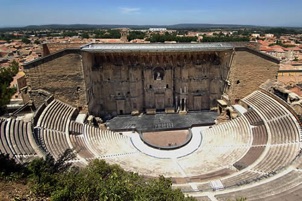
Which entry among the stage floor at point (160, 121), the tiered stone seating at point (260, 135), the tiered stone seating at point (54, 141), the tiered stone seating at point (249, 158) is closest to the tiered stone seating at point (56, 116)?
the tiered stone seating at point (54, 141)

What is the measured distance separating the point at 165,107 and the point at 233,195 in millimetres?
22069

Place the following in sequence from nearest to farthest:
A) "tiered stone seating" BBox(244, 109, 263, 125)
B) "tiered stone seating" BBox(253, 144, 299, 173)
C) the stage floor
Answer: "tiered stone seating" BBox(253, 144, 299, 173) → "tiered stone seating" BBox(244, 109, 263, 125) → the stage floor

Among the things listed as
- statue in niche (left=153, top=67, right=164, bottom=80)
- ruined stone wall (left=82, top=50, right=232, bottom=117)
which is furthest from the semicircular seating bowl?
statue in niche (left=153, top=67, right=164, bottom=80)

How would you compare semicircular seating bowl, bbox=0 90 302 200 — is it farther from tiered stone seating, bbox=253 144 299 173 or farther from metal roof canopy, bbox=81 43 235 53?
metal roof canopy, bbox=81 43 235 53

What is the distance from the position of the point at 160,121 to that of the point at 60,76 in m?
13.2

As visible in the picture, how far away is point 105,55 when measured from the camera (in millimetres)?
31891

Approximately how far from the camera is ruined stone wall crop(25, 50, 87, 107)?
2678 centimetres

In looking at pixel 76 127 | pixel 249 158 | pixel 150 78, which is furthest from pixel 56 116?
pixel 249 158

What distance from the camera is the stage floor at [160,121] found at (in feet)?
99.0

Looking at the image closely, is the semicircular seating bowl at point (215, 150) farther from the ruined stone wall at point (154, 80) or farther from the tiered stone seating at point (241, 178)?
the ruined stone wall at point (154, 80)

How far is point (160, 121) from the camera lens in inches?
1265

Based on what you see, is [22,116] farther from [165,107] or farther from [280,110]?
[280,110]

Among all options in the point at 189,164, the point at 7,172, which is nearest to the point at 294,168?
the point at 189,164

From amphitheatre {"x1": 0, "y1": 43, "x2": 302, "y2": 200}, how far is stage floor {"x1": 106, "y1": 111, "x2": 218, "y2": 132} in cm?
13
